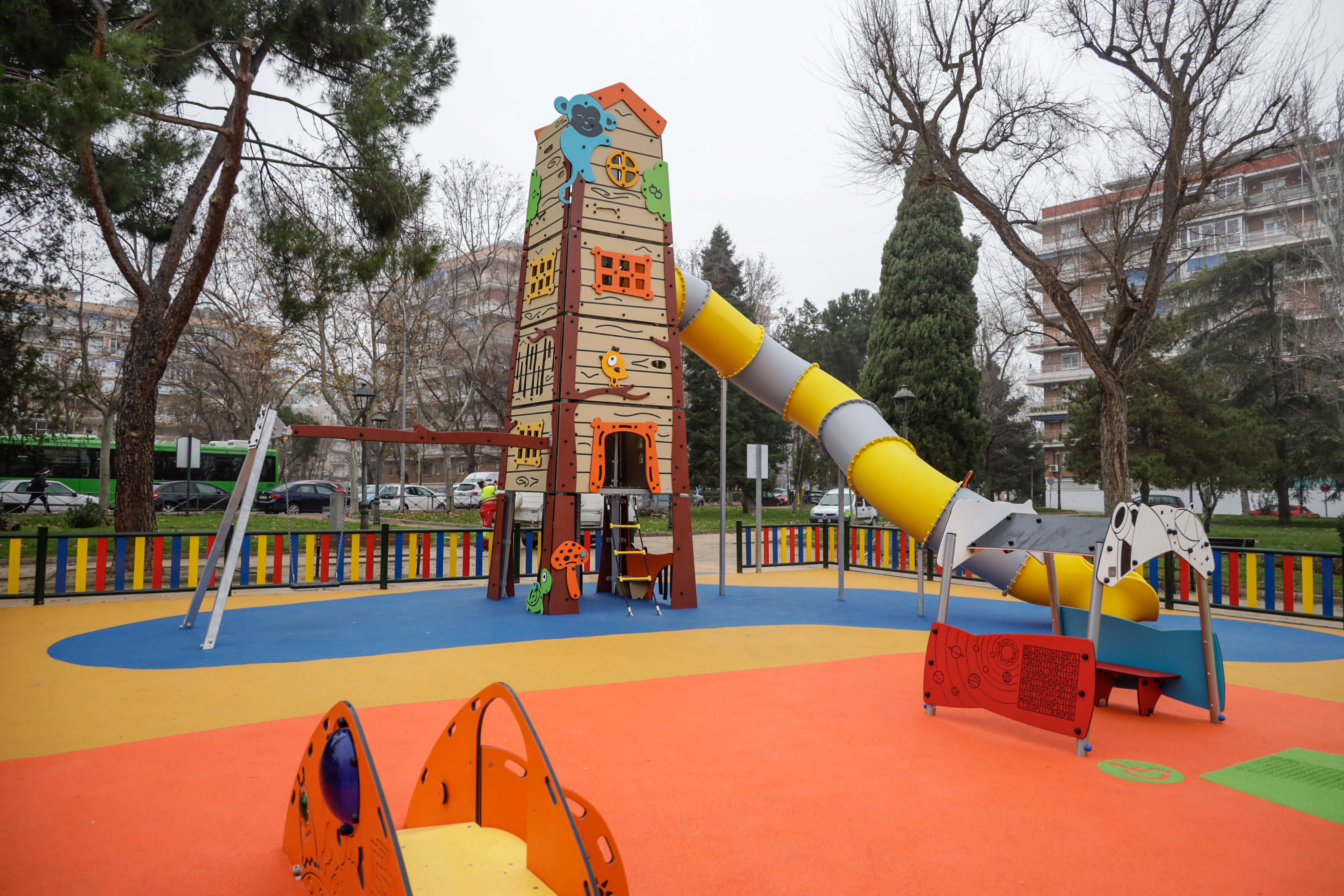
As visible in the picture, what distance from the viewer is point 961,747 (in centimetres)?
514

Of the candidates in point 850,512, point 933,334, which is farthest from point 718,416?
point 933,334

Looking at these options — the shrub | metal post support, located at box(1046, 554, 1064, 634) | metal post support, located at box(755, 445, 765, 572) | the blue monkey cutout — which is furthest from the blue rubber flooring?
the shrub

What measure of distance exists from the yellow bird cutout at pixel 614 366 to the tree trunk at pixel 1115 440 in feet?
34.5

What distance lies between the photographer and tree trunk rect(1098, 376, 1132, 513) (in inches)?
614

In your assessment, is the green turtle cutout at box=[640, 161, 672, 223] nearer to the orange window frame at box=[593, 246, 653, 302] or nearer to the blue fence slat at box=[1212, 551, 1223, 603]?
the orange window frame at box=[593, 246, 653, 302]

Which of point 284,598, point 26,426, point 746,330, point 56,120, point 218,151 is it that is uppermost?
point 218,151

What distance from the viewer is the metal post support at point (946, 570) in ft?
21.8

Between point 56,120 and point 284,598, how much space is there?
7.06 metres

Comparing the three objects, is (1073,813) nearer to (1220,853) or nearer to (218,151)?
(1220,853)

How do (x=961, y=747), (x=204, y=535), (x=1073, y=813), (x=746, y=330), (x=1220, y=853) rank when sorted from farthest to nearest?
(x=746, y=330) → (x=204, y=535) → (x=961, y=747) → (x=1073, y=813) → (x=1220, y=853)

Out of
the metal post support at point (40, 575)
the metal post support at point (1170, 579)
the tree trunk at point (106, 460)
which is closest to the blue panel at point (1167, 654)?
the metal post support at point (1170, 579)

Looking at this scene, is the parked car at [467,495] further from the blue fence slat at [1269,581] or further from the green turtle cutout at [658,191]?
the blue fence slat at [1269,581]

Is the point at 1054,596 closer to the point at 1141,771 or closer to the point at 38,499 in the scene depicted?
the point at 1141,771

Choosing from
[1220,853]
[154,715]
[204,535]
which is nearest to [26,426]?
[204,535]
